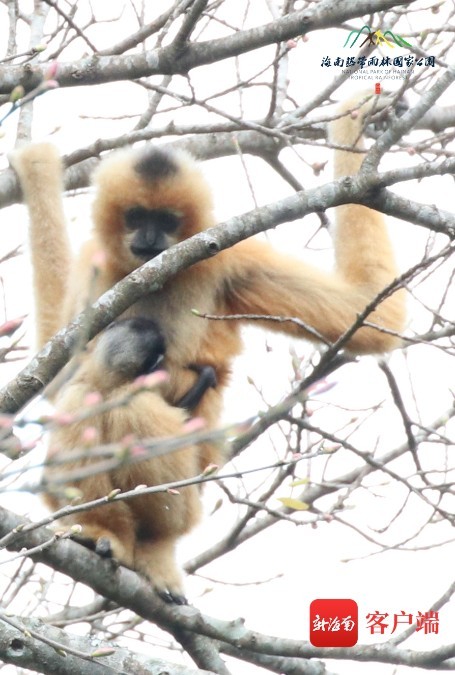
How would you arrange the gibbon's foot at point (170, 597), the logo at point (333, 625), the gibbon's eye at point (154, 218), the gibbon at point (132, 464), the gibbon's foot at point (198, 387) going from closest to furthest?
the logo at point (333, 625) < the gibbon's foot at point (170, 597) < the gibbon at point (132, 464) < the gibbon's foot at point (198, 387) < the gibbon's eye at point (154, 218)

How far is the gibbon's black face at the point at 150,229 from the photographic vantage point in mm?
6031

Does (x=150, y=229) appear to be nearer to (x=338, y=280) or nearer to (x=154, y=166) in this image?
(x=154, y=166)

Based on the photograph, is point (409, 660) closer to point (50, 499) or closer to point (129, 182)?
point (50, 499)

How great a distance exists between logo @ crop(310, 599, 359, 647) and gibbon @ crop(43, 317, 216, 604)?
0.81 metres

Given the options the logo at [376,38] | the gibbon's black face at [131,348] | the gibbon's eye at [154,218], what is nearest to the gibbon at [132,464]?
the gibbon's black face at [131,348]

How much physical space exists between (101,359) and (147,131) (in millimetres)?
1347

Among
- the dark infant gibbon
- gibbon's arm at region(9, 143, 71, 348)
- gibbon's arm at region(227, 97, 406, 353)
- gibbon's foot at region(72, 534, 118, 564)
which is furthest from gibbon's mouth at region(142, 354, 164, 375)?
gibbon's foot at region(72, 534, 118, 564)

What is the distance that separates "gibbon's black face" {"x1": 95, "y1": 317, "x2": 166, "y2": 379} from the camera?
225 inches

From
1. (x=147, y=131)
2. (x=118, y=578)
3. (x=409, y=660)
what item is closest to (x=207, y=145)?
(x=147, y=131)

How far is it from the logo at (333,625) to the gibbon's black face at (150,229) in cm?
231

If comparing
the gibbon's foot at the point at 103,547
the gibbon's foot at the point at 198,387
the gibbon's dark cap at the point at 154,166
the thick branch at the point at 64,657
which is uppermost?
the gibbon's dark cap at the point at 154,166

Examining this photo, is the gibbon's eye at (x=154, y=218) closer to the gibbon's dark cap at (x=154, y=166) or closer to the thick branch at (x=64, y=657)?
the gibbon's dark cap at (x=154, y=166)

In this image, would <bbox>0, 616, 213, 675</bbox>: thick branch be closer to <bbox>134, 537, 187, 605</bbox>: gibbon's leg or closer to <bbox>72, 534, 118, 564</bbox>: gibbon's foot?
<bbox>72, 534, 118, 564</bbox>: gibbon's foot

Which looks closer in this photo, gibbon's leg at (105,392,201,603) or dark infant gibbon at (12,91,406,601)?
gibbon's leg at (105,392,201,603)
